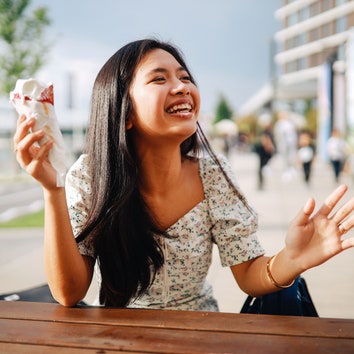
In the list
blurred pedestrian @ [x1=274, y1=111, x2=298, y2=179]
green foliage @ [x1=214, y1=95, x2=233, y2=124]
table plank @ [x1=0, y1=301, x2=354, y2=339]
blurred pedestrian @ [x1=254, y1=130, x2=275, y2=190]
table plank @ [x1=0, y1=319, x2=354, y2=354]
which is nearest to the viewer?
table plank @ [x1=0, y1=319, x2=354, y2=354]

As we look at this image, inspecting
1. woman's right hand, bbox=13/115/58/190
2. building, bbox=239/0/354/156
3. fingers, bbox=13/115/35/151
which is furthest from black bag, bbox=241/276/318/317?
building, bbox=239/0/354/156

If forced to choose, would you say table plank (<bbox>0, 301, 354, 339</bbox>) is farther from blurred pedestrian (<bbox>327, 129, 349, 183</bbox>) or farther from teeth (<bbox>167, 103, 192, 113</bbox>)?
blurred pedestrian (<bbox>327, 129, 349, 183</bbox>)

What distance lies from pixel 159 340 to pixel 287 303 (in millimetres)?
597

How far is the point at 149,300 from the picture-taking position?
1.79 meters

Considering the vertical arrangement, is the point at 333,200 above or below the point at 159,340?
above

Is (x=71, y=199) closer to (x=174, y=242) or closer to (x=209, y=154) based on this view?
(x=174, y=242)

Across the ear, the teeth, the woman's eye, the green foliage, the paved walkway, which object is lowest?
the green foliage

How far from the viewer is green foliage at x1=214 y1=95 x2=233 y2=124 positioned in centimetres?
7556

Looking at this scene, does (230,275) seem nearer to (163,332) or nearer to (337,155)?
(163,332)

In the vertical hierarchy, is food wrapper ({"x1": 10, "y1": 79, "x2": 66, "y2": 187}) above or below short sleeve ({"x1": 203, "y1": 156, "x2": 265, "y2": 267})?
above

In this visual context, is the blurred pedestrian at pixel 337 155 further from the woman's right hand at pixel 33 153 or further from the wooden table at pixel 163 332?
the woman's right hand at pixel 33 153

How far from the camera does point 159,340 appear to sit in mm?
1159

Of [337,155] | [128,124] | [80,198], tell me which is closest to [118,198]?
[80,198]

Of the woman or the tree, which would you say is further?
the tree
